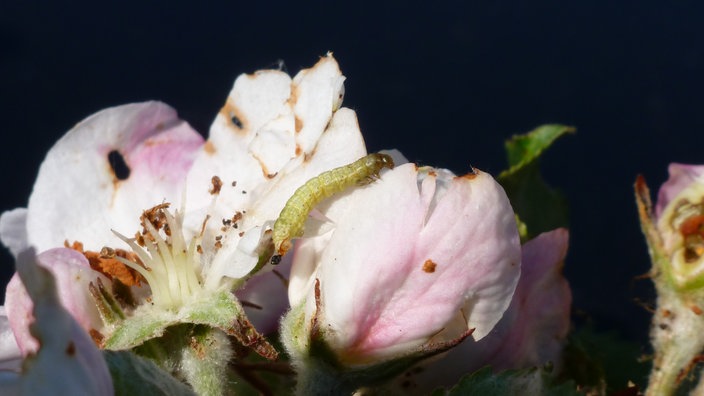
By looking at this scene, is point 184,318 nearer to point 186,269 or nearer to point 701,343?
point 186,269

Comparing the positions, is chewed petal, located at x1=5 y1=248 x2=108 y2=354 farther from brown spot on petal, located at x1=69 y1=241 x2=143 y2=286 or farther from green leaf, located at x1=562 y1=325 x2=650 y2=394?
green leaf, located at x1=562 y1=325 x2=650 y2=394

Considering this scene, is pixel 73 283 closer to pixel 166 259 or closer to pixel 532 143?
pixel 166 259

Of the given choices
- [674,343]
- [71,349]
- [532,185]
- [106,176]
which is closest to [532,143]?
[532,185]

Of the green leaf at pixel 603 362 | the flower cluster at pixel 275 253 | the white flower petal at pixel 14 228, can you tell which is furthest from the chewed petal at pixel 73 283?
the green leaf at pixel 603 362

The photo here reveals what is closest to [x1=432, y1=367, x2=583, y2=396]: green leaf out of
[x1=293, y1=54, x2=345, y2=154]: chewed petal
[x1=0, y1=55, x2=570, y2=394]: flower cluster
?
[x1=0, y1=55, x2=570, y2=394]: flower cluster

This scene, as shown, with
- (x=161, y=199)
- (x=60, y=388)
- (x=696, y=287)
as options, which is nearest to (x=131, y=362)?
(x=60, y=388)

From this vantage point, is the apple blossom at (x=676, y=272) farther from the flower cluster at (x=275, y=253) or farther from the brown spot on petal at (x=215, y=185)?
the brown spot on petal at (x=215, y=185)
